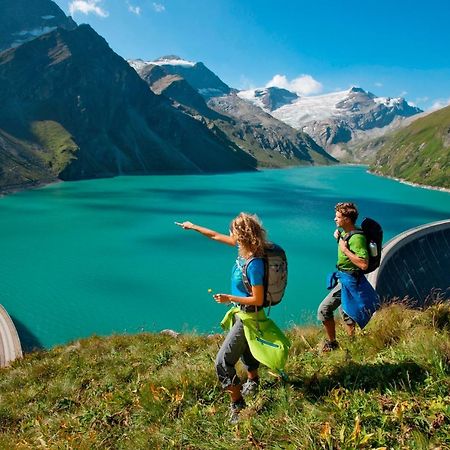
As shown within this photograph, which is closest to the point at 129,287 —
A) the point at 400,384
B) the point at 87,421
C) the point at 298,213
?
the point at 87,421

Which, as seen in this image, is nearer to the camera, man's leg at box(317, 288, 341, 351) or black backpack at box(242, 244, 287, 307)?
black backpack at box(242, 244, 287, 307)

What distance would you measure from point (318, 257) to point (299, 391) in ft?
164

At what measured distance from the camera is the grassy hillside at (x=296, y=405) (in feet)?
15.5

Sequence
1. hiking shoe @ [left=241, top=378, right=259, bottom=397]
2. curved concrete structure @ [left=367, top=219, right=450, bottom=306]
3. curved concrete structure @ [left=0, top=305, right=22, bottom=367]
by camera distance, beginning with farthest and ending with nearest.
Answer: curved concrete structure @ [left=367, top=219, right=450, bottom=306]
curved concrete structure @ [left=0, top=305, right=22, bottom=367]
hiking shoe @ [left=241, top=378, right=259, bottom=397]

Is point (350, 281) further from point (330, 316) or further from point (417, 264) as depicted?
point (417, 264)

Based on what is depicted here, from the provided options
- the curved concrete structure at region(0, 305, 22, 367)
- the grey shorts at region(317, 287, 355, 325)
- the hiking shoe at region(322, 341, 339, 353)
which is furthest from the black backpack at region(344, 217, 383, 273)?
the curved concrete structure at region(0, 305, 22, 367)

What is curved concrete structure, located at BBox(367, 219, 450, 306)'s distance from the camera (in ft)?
118

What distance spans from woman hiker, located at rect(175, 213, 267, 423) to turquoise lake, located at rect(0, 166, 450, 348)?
9309mm

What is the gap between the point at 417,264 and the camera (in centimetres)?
4181

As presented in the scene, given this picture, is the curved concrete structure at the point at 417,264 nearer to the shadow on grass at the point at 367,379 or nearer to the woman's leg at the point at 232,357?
the shadow on grass at the point at 367,379

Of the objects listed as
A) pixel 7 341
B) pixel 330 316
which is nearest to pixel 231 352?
pixel 330 316

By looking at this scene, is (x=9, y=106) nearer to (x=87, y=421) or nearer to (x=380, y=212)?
(x=380, y=212)

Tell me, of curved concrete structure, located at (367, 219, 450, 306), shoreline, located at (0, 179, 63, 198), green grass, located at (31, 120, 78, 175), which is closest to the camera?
curved concrete structure, located at (367, 219, 450, 306)

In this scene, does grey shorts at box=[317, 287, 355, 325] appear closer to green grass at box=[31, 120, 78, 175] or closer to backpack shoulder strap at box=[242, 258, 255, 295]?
backpack shoulder strap at box=[242, 258, 255, 295]
